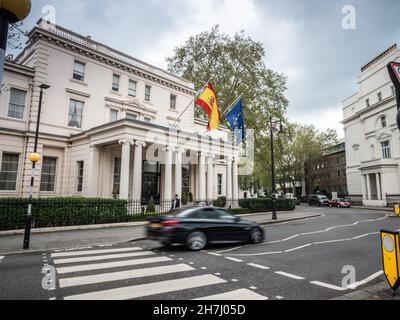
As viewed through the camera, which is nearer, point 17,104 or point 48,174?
point 17,104

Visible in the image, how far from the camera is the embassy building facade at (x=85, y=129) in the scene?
1894 centimetres

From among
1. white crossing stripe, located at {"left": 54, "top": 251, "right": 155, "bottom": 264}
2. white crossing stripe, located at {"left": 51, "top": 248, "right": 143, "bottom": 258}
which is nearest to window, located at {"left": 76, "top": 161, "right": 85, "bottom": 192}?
white crossing stripe, located at {"left": 51, "top": 248, "right": 143, "bottom": 258}

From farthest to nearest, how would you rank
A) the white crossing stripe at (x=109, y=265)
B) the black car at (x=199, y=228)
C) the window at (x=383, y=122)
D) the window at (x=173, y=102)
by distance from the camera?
the window at (x=383, y=122) → the window at (x=173, y=102) → the black car at (x=199, y=228) → the white crossing stripe at (x=109, y=265)

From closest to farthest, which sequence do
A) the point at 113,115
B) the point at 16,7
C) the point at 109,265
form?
the point at 16,7, the point at 109,265, the point at 113,115

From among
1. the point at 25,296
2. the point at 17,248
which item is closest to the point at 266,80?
the point at 17,248

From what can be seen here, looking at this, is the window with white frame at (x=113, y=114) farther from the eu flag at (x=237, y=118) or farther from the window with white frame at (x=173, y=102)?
the eu flag at (x=237, y=118)

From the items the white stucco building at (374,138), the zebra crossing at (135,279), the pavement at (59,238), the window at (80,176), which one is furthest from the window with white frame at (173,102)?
the white stucco building at (374,138)

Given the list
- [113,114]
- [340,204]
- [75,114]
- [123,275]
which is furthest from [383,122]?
[123,275]

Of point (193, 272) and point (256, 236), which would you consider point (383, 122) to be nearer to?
point (256, 236)

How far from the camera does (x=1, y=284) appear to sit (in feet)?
17.3

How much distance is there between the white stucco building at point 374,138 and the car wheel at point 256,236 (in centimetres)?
3576

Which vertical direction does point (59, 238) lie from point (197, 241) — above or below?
below

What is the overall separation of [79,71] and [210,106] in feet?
38.8

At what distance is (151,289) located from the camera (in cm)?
497
